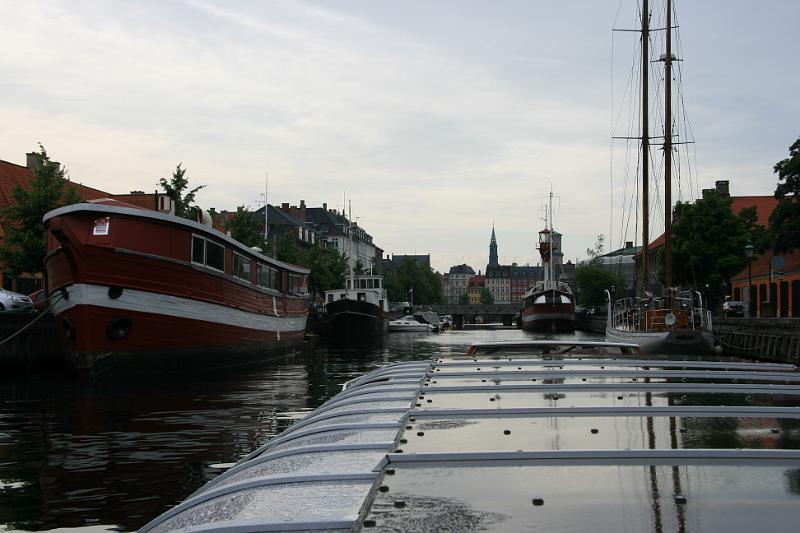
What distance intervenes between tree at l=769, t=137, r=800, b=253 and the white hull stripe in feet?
84.0

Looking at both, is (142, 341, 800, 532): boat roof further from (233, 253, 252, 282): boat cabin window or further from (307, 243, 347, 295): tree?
(307, 243, 347, 295): tree

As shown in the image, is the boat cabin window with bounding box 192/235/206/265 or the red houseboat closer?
the red houseboat

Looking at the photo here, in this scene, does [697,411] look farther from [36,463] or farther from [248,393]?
[248,393]

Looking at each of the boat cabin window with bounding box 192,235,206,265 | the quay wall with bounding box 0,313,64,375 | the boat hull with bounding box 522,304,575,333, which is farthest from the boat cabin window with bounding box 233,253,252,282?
the boat hull with bounding box 522,304,575,333

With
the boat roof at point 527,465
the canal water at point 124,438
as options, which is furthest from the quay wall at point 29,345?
the boat roof at point 527,465

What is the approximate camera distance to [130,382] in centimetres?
1944

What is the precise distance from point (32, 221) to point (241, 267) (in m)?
11.5

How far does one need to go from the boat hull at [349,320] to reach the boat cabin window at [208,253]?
29854 mm

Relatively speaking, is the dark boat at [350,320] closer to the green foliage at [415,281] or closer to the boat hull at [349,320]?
the boat hull at [349,320]

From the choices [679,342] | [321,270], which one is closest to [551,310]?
[321,270]

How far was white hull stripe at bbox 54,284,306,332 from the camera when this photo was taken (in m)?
19.7

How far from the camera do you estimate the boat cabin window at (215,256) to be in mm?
23109

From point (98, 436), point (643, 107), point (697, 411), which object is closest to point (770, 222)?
point (643, 107)

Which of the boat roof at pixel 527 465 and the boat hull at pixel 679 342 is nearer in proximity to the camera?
the boat roof at pixel 527 465
